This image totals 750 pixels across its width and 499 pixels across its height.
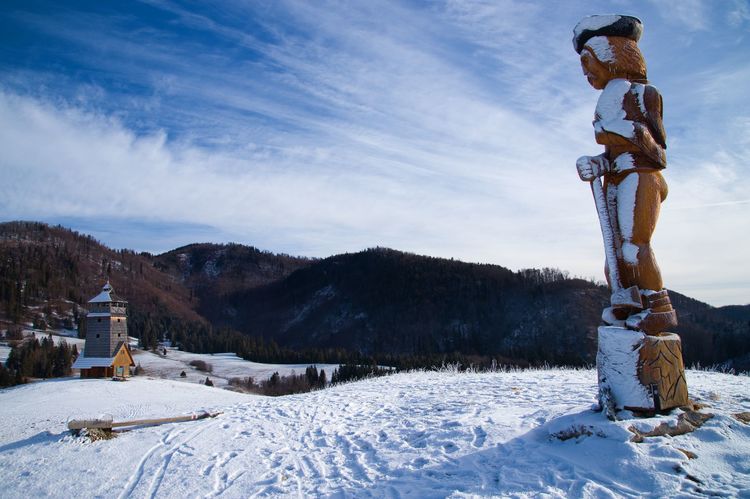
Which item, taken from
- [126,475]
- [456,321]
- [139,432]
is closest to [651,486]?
[126,475]

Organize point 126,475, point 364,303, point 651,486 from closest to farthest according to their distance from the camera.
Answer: point 651,486
point 126,475
point 364,303

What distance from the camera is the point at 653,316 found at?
24.2ft

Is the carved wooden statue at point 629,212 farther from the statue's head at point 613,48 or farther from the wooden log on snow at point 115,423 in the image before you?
the wooden log on snow at point 115,423

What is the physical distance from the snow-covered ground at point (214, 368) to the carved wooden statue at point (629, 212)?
5959 centimetres

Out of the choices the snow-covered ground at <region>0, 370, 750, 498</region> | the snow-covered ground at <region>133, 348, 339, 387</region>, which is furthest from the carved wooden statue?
the snow-covered ground at <region>133, 348, 339, 387</region>

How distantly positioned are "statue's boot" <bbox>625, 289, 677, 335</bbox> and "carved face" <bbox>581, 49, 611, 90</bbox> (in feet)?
12.7

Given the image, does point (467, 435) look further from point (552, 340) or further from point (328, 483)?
point (552, 340)

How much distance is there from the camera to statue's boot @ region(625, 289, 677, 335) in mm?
7379

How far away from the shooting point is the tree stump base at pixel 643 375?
7.12 meters

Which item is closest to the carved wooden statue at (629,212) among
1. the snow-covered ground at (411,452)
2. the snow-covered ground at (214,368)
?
the snow-covered ground at (411,452)

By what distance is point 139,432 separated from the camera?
38.6 feet

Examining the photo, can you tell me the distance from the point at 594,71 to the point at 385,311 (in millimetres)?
139200

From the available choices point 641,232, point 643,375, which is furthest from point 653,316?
point 641,232

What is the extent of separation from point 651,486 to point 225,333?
408 ft
